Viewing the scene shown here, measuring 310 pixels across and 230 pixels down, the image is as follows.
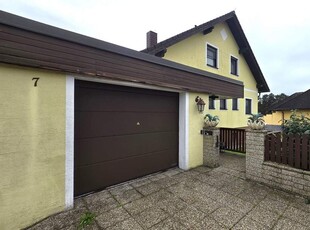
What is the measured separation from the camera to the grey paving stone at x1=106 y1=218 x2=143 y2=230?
2296 millimetres

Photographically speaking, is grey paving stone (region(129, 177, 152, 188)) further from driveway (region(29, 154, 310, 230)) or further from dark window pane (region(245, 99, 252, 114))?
dark window pane (region(245, 99, 252, 114))

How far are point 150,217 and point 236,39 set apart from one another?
466 inches

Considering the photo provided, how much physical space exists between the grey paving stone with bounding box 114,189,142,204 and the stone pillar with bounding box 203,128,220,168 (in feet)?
8.79

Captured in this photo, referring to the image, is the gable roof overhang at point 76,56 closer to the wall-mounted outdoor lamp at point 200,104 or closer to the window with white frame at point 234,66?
the wall-mounted outdoor lamp at point 200,104

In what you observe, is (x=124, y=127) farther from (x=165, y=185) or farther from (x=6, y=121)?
(x=6, y=121)

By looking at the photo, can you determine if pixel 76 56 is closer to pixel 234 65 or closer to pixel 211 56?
pixel 211 56

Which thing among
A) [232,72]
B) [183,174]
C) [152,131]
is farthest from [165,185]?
[232,72]

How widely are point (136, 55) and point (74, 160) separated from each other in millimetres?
2537

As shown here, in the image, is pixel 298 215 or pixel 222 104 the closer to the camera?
pixel 298 215

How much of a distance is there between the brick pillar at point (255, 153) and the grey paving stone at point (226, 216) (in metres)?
1.67

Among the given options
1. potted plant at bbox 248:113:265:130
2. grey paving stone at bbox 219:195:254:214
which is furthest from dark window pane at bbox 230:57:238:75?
grey paving stone at bbox 219:195:254:214

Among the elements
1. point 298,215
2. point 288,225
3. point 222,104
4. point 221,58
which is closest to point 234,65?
point 221,58

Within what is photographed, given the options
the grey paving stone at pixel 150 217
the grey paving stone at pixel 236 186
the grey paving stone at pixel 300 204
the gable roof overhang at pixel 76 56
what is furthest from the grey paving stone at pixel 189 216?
the gable roof overhang at pixel 76 56

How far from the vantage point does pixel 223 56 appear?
9.73 meters
